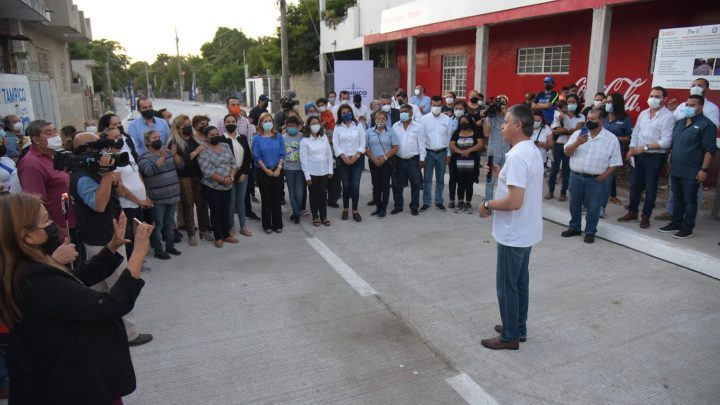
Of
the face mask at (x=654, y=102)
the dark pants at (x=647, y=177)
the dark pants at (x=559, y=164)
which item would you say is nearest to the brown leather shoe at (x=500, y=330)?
the dark pants at (x=647, y=177)

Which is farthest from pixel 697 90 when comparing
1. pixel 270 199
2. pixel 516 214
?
pixel 270 199

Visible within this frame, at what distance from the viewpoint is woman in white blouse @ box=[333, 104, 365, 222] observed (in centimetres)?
770

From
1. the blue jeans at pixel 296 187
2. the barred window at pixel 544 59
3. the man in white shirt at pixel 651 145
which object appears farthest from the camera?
the barred window at pixel 544 59

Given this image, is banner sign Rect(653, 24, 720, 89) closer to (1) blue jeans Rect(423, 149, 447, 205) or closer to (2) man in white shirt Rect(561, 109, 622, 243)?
(2) man in white shirt Rect(561, 109, 622, 243)

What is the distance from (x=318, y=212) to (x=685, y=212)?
5088 millimetres

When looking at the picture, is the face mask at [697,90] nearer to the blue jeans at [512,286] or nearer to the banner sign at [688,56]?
the banner sign at [688,56]

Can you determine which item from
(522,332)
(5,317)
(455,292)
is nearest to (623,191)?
(455,292)

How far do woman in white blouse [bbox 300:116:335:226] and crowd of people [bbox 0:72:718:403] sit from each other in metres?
0.02

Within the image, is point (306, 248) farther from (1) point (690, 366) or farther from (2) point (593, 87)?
(2) point (593, 87)

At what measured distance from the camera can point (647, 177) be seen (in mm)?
6875

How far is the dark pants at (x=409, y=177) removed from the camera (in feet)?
26.8

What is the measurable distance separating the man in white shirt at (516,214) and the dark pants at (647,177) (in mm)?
3991

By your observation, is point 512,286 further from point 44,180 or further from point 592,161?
point 44,180

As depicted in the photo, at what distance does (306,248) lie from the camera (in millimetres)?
6613
